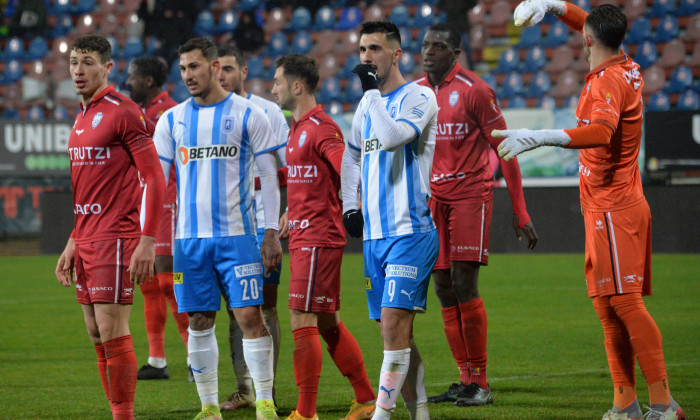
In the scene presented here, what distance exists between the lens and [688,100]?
17.5 metres

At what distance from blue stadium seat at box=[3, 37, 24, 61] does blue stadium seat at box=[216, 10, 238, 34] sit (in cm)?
501

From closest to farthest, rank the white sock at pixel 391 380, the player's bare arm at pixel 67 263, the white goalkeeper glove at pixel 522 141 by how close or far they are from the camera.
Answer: the white goalkeeper glove at pixel 522 141, the white sock at pixel 391 380, the player's bare arm at pixel 67 263

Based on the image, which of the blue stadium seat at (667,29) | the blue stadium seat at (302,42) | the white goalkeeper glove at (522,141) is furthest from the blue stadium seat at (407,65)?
the white goalkeeper glove at (522,141)

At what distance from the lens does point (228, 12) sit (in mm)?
21578

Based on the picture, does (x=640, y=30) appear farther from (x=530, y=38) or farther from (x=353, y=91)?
(x=353, y=91)

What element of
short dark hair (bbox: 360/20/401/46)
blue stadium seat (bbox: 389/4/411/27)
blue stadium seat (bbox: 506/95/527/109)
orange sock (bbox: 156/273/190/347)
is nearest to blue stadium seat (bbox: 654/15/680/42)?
blue stadium seat (bbox: 506/95/527/109)

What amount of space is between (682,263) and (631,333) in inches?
358

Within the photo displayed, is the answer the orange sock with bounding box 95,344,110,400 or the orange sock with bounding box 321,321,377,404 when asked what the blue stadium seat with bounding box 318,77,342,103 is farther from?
the orange sock with bounding box 95,344,110,400

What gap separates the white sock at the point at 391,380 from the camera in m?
4.38

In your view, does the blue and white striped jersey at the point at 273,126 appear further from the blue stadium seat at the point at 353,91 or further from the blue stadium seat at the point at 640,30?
the blue stadium seat at the point at 640,30

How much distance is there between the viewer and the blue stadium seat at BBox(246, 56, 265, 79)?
67.2ft

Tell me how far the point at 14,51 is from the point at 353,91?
28.9ft

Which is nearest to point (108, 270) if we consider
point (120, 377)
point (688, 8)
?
point (120, 377)

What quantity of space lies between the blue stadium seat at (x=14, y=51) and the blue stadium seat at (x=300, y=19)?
673cm
